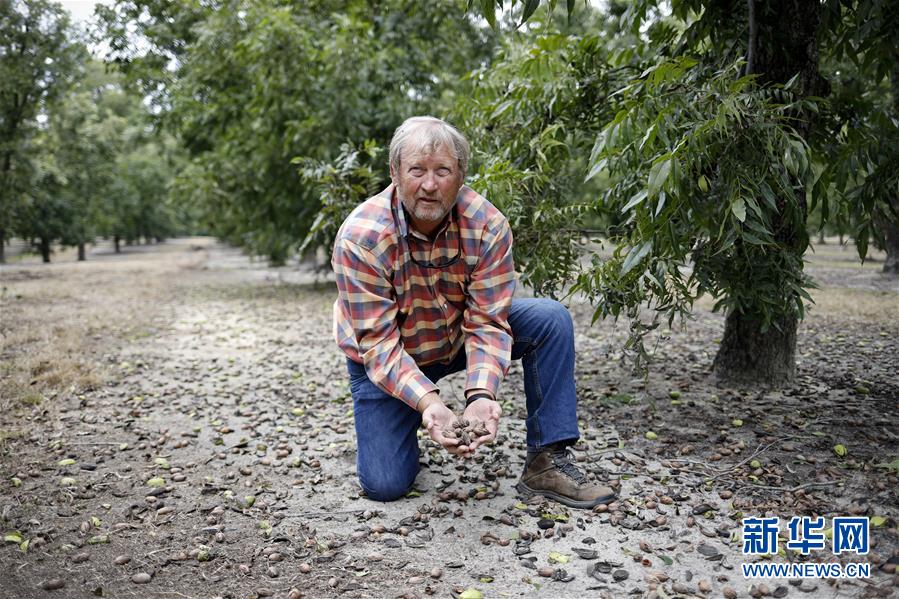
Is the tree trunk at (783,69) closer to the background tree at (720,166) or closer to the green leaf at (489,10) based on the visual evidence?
the background tree at (720,166)

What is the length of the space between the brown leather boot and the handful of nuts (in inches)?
21.5

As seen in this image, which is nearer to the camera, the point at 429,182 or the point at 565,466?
the point at 429,182

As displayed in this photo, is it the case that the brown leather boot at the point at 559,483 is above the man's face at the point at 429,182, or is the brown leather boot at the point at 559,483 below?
below

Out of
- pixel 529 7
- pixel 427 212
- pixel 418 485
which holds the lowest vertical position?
pixel 418 485

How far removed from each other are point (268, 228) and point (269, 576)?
11.1m

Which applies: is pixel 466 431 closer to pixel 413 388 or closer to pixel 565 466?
pixel 413 388

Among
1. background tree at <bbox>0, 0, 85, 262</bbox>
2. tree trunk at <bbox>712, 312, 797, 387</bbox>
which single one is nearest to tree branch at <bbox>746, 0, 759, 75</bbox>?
tree trunk at <bbox>712, 312, 797, 387</bbox>

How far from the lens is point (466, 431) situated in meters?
2.65

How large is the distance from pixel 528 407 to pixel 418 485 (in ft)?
2.30

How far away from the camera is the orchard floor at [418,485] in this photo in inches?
98.2

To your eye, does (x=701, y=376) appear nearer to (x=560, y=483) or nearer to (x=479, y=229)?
(x=560, y=483)

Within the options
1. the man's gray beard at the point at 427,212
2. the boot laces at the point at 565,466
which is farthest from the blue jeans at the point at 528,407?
the man's gray beard at the point at 427,212

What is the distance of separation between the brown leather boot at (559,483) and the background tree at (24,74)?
15.6 metres

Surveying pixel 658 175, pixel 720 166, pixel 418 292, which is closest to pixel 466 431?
pixel 418 292
